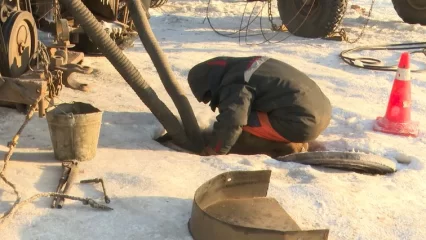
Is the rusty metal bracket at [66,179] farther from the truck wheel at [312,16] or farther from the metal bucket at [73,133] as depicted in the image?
the truck wheel at [312,16]

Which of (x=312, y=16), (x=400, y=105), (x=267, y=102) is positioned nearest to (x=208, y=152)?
(x=267, y=102)

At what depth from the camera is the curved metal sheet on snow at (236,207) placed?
318 centimetres

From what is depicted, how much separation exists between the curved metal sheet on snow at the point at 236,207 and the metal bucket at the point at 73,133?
104 centimetres

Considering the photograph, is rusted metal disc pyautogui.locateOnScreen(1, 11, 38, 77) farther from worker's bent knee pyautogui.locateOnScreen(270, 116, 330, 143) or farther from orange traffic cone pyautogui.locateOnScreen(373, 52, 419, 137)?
orange traffic cone pyautogui.locateOnScreen(373, 52, 419, 137)

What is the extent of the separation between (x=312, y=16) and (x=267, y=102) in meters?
5.08

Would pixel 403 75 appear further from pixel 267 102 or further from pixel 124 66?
pixel 124 66

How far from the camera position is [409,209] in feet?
12.5

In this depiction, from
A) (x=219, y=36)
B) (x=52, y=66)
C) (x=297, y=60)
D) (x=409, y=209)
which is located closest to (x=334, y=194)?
(x=409, y=209)

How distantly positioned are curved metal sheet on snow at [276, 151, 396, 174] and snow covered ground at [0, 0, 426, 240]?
8 cm

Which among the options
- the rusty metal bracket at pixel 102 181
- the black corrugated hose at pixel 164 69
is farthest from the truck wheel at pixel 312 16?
the rusty metal bracket at pixel 102 181

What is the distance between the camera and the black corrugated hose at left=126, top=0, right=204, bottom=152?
4.77 meters

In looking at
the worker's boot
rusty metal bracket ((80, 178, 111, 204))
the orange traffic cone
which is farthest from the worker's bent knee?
rusty metal bracket ((80, 178, 111, 204))

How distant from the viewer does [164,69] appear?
4.86 metres

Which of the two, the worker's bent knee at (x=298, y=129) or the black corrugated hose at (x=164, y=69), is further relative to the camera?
the black corrugated hose at (x=164, y=69)
